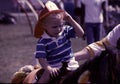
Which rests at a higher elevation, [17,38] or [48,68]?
[48,68]

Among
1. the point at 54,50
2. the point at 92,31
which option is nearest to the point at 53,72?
the point at 54,50

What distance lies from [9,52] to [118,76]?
11.9 m

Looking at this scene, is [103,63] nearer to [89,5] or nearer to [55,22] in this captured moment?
[55,22]

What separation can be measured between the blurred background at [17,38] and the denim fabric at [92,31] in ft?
3.99

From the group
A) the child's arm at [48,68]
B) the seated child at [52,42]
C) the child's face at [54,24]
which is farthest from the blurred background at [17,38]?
the child's arm at [48,68]

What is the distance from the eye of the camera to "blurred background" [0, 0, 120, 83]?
39.8ft

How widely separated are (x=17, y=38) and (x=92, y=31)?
365 inches

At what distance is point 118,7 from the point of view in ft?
74.4

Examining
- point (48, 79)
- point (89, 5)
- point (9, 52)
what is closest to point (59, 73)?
point (48, 79)

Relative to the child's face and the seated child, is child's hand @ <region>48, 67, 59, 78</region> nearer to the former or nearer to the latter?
the seated child

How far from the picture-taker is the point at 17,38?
65.0ft

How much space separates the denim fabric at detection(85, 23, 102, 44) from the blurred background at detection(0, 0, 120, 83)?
1215 millimetres

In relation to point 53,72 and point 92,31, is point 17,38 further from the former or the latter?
point 53,72

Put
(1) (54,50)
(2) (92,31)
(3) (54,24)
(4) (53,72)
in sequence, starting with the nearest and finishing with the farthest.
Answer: (4) (53,72) < (3) (54,24) < (1) (54,50) < (2) (92,31)
